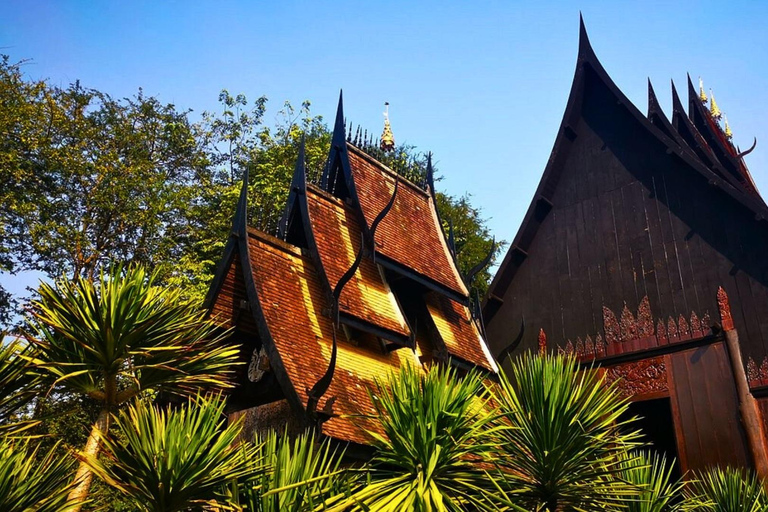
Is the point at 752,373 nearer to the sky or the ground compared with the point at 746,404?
nearer to the sky

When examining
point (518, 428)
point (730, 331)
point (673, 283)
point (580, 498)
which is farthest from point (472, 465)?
point (673, 283)

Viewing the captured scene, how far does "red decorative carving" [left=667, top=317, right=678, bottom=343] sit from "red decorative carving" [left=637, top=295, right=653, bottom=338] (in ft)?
0.88

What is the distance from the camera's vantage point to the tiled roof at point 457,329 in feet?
32.0

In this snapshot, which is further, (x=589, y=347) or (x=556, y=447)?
(x=589, y=347)

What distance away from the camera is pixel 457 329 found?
10.3 metres

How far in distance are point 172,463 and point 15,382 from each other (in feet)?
4.97

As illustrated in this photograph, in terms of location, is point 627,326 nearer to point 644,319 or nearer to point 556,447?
point 644,319

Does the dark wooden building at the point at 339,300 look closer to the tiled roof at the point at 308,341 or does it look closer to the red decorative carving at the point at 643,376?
the tiled roof at the point at 308,341

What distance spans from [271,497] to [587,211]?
796 centimetres

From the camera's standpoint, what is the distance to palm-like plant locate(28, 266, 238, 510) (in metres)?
4.98

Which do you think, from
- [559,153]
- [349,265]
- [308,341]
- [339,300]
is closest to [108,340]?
[308,341]

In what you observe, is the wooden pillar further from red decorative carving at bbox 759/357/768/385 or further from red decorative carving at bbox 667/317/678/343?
red decorative carving at bbox 667/317/678/343

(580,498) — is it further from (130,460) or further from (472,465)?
(130,460)

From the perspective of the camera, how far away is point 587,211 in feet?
36.7
